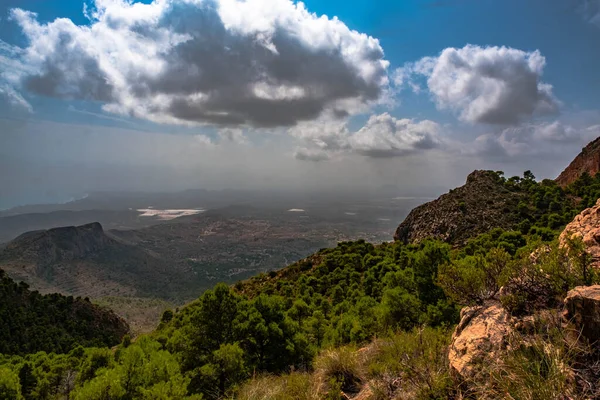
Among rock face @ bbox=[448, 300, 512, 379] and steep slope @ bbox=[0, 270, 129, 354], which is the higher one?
rock face @ bbox=[448, 300, 512, 379]

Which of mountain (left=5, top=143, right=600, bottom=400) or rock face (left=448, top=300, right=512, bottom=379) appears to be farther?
rock face (left=448, top=300, right=512, bottom=379)

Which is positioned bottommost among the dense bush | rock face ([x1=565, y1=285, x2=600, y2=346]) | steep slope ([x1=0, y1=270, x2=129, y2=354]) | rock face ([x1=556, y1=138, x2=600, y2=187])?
steep slope ([x1=0, y1=270, x2=129, y2=354])

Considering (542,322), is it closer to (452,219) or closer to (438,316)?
(438,316)

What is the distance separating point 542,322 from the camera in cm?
619

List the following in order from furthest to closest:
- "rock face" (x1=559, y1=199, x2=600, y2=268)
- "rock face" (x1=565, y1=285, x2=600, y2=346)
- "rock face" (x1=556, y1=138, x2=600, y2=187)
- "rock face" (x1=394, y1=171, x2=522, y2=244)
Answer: "rock face" (x1=556, y1=138, x2=600, y2=187), "rock face" (x1=394, y1=171, x2=522, y2=244), "rock face" (x1=559, y1=199, x2=600, y2=268), "rock face" (x1=565, y1=285, x2=600, y2=346)

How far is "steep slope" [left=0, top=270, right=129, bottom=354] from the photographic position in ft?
213

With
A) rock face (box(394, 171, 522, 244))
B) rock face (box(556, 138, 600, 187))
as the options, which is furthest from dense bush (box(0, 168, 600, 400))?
rock face (box(556, 138, 600, 187))

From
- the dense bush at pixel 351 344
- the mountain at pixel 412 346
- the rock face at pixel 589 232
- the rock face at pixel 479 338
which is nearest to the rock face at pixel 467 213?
the dense bush at pixel 351 344

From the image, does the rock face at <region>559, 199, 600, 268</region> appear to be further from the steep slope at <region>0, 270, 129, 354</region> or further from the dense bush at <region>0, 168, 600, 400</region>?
the steep slope at <region>0, 270, 129, 354</region>

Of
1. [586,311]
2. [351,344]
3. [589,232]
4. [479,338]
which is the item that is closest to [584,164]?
[589,232]

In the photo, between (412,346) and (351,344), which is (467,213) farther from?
(412,346)

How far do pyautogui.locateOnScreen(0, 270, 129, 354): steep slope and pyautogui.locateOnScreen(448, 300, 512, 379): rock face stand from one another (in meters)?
82.8

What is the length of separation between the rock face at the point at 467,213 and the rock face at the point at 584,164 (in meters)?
25.9

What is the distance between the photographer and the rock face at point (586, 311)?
5.36m
